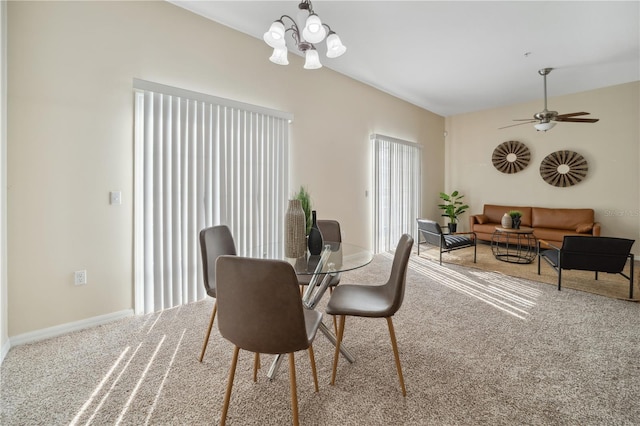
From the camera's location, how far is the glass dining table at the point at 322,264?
1.82 metres

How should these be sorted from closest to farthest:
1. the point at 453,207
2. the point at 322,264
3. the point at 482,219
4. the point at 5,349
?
the point at 322,264
the point at 5,349
the point at 482,219
the point at 453,207

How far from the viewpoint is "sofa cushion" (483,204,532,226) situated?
5.91 meters

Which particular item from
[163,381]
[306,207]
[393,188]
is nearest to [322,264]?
[306,207]

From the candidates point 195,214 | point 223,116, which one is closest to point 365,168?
point 223,116

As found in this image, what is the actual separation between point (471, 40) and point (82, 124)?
13.6 ft

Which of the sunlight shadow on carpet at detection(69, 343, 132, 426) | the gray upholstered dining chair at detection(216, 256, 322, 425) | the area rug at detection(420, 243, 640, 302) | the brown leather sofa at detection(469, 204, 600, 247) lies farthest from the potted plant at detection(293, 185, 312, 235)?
the brown leather sofa at detection(469, 204, 600, 247)

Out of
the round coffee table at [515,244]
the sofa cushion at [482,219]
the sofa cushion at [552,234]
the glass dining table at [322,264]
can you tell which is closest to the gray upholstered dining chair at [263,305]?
the glass dining table at [322,264]

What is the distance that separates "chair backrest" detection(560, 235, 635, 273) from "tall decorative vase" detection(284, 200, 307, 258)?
3.14m

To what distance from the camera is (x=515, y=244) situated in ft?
18.8

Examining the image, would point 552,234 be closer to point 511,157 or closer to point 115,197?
point 511,157

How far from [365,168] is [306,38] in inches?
121

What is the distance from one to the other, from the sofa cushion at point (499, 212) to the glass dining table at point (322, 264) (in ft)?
16.7

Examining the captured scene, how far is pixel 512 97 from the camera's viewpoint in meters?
5.77

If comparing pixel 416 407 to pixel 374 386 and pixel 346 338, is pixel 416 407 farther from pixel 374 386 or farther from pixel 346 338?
pixel 346 338
